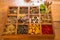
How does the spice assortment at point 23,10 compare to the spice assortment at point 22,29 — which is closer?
the spice assortment at point 22,29

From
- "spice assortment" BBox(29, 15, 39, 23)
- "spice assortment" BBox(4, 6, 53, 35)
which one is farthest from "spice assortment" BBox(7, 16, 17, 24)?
"spice assortment" BBox(29, 15, 39, 23)

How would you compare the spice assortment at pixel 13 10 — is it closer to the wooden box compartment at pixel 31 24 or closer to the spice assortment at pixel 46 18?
the wooden box compartment at pixel 31 24

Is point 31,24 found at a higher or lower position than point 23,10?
lower

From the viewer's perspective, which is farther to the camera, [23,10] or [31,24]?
[23,10]

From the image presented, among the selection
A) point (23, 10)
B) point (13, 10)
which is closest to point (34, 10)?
point (23, 10)

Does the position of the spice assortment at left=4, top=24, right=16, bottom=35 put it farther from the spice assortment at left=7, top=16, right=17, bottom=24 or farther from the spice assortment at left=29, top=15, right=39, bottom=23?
the spice assortment at left=29, top=15, right=39, bottom=23

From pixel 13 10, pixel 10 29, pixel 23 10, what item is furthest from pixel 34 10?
pixel 10 29

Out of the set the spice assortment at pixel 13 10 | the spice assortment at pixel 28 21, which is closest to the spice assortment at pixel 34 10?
the spice assortment at pixel 28 21

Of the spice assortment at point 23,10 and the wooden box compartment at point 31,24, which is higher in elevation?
the spice assortment at point 23,10

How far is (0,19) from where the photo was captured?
1834 mm

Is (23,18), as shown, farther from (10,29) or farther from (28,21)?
(10,29)

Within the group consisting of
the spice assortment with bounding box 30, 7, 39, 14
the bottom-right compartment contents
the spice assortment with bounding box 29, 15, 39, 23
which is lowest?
the bottom-right compartment contents

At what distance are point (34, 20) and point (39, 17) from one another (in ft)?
0.20

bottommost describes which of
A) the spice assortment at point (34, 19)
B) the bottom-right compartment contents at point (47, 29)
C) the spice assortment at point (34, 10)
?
the bottom-right compartment contents at point (47, 29)
